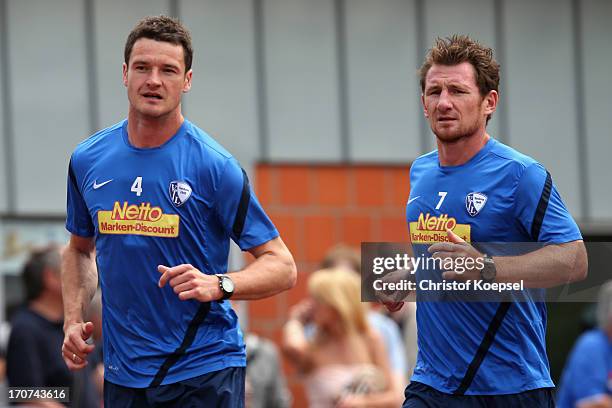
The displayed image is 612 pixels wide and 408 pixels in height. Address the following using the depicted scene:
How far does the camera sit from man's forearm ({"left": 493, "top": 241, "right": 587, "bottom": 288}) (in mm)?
5574

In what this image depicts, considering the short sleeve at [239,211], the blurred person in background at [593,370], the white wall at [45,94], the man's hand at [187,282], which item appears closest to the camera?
the man's hand at [187,282]

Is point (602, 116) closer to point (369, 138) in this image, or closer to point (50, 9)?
point (369, 138)

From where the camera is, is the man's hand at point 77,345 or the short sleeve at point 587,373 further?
the short sleeve at point 587,373

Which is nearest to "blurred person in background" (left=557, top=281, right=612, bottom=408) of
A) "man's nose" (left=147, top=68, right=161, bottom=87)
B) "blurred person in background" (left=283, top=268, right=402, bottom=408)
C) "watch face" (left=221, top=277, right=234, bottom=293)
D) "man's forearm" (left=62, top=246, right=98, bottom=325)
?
"blurred person in background" (left=283, top=268, right=402, bottom=408)

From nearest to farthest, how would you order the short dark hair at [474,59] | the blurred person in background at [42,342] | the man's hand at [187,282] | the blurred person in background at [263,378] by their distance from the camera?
the man's hand at [187,282], the short dark hair at [474,59], the blurred person in background at [42,342], the blurred person in background at [263,378]

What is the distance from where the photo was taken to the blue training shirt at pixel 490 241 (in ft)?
18.7

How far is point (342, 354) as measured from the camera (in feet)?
28.0

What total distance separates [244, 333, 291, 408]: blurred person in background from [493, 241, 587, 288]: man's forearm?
383 cm

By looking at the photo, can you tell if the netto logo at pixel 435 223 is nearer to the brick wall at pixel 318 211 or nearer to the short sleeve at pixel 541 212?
the short sleeve at pixel 541 212

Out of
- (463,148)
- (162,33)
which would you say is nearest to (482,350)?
(463,148)

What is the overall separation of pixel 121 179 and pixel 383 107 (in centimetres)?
867

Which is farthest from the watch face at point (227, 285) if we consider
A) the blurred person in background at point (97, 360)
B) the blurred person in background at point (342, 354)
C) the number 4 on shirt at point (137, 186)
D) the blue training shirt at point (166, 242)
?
the blurred person in background at point (342, 354)

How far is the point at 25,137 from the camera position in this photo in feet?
43.0

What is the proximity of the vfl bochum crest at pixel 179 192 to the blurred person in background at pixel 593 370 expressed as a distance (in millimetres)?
4596
